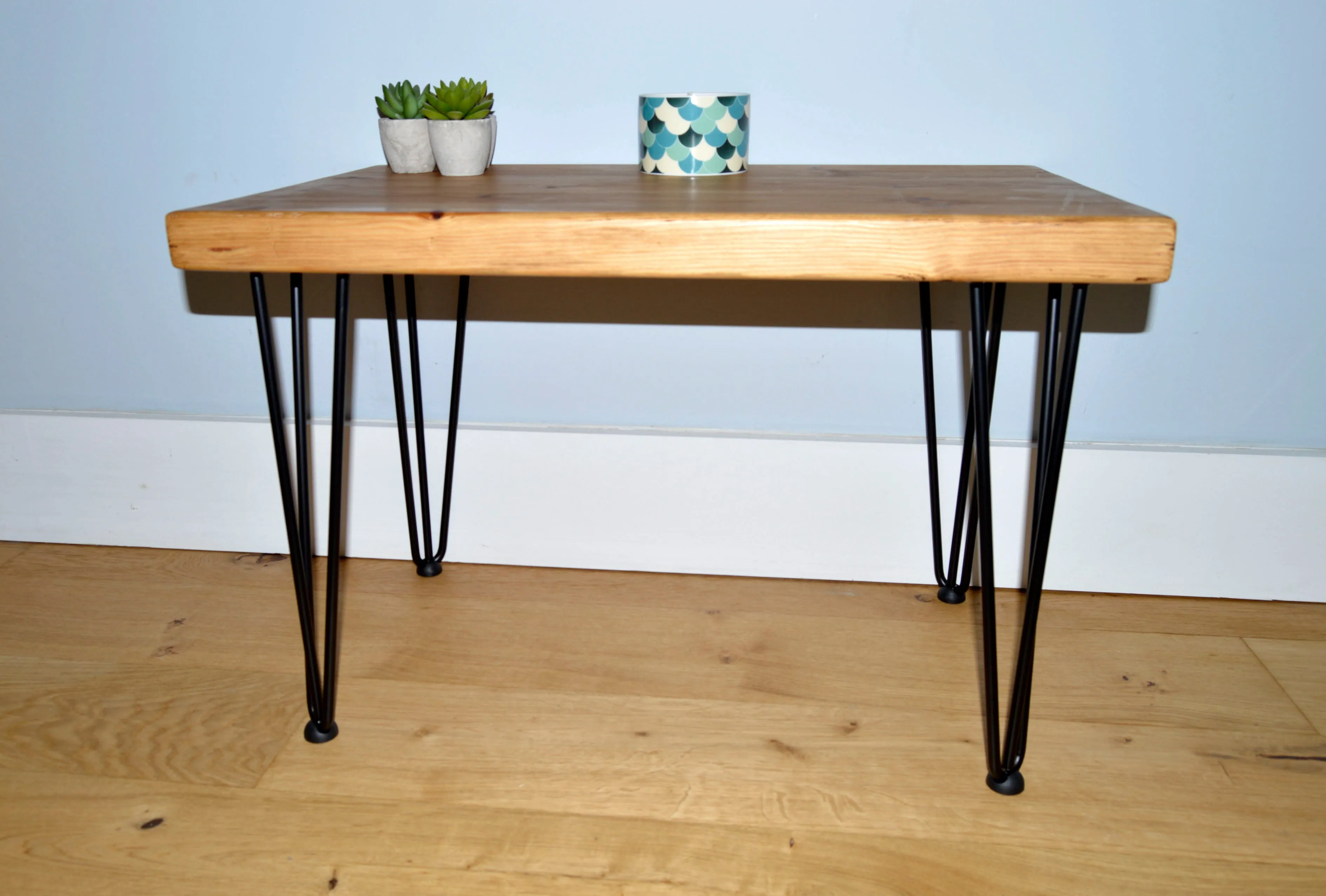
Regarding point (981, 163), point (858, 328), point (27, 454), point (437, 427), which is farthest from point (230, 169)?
point (981, 163)

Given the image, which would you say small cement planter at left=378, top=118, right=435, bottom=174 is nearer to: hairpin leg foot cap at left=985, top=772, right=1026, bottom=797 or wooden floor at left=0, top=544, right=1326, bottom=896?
wooden floor at left=0, top=544, right=1326, bottom=896

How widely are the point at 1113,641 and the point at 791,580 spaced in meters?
0.40

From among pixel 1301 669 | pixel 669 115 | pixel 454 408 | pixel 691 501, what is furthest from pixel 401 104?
pixel 1301 669

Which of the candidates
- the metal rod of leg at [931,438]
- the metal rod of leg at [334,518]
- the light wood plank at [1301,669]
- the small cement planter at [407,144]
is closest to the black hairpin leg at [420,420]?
the small cement planter at [407,144]

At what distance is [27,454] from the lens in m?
1.41

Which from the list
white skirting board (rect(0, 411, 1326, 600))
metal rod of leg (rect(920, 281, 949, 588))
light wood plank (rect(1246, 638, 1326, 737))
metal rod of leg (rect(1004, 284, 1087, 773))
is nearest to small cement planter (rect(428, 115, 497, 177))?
white skirting board (rect(0, 411, 1326, 600))

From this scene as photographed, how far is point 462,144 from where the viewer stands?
104cm

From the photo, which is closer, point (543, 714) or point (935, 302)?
point (543, 714)

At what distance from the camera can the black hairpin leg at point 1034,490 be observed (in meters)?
0.80

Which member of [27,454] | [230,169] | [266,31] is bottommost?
[27,454]

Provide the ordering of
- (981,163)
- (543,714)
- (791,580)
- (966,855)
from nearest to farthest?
(966,855)
(543,714)
(981,163)
(791,580)

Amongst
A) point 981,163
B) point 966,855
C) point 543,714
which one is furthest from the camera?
point 981,163

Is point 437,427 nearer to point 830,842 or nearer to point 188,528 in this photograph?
point 188,528

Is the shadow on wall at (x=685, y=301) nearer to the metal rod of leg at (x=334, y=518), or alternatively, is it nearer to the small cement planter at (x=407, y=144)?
the small cement planter at (x=407, y=144)
